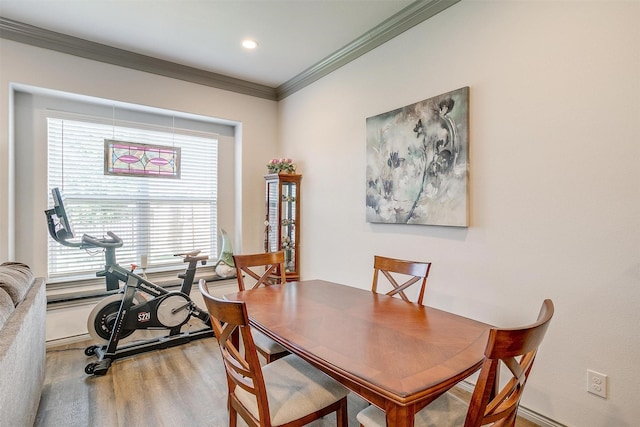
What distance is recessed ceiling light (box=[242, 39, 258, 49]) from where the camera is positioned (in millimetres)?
3051

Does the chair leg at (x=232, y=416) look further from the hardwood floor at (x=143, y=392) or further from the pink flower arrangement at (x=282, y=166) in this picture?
the pink flower arrangement at (x=282, y=166)

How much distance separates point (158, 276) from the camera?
12.3 feet

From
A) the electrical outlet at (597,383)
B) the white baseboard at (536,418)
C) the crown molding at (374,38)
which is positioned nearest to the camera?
the electrical outlet at (597,383)

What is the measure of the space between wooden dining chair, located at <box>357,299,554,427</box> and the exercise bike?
2.32 meters

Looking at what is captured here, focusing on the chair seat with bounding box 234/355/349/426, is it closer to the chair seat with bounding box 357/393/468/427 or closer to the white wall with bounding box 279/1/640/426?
the chair seat with bounding box 357/393/468/427

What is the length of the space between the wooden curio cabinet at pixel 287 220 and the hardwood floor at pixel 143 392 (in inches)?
52.2

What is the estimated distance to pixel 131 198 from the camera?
3639mm

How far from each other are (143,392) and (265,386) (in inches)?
58.0

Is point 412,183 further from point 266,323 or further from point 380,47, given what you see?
point 266,323

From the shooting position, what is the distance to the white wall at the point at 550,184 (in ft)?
5.38

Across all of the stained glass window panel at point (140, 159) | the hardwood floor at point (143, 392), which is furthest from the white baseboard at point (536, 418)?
the stained glass window panel at point (140, 159)

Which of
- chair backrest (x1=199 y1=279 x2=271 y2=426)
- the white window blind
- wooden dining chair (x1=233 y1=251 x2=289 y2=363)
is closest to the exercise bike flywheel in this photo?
the white window blind

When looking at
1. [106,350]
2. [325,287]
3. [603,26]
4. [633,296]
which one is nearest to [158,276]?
[106,350]

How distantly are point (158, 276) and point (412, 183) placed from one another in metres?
3.01
